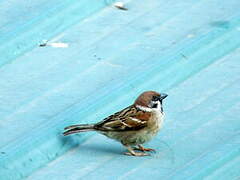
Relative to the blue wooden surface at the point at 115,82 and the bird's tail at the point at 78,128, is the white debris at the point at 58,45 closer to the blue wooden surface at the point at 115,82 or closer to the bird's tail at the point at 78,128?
the blue wooden surface at the point at 115,82

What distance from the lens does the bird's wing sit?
17.9 feet

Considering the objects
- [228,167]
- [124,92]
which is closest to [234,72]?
[124,92]

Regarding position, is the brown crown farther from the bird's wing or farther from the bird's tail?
the bird's tail

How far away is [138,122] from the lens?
5824 millimetres

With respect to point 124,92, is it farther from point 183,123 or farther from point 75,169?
point 75,169

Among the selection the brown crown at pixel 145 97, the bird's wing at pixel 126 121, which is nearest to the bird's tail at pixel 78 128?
the bird's wing at pixel 126 121

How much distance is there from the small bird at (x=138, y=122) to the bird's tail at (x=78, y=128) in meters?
0.09

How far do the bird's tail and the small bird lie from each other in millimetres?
90

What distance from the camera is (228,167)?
15.9 ft

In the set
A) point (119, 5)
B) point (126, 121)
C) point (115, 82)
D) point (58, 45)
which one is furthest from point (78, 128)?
point (119, 5)

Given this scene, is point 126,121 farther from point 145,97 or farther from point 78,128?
point 78,128

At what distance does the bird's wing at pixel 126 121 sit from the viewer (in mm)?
5448

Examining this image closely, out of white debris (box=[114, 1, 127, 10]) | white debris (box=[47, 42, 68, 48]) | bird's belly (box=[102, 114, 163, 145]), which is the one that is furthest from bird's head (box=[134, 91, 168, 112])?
white debris (box=[114, 1, 127, 10])

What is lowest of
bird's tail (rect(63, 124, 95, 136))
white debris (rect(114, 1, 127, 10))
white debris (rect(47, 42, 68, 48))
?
bird's tail (rect(63, 124, 95, 136))
